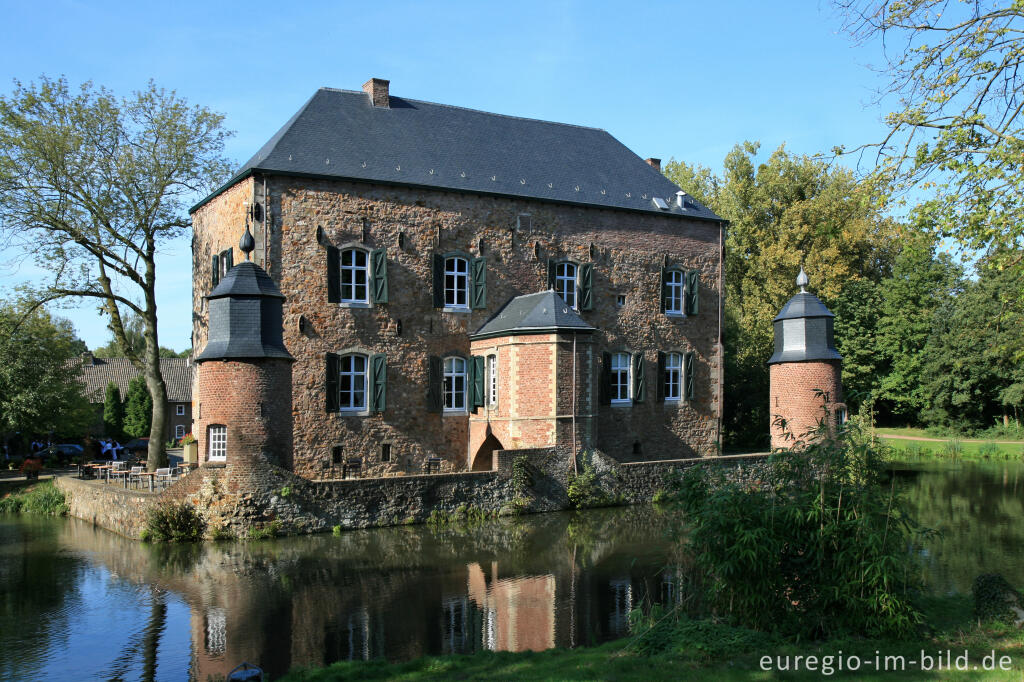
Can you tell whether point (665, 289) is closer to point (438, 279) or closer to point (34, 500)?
point (438, 279)

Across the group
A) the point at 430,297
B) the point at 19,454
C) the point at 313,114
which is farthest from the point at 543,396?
the point at 19,454

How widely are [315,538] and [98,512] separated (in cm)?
501

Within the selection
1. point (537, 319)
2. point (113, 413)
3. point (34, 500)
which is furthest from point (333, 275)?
point (113, 413)

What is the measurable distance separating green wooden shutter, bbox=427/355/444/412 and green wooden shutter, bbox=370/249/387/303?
1.86 meters

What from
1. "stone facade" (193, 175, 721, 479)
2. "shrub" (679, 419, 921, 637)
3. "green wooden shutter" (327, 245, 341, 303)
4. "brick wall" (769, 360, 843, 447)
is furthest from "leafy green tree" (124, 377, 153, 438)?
"shrub" (679, 419, 921, 637)

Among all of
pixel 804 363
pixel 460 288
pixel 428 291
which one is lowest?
pixel 804 363

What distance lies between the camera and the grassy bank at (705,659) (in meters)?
6.07

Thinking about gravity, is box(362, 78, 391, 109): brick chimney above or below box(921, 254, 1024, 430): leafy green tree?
above

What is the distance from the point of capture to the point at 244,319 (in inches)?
567

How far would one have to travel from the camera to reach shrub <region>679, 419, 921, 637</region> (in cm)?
686

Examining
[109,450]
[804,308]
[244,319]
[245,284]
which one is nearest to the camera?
[244,319]

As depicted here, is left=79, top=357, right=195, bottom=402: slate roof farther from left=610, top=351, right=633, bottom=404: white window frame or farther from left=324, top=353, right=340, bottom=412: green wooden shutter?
left=610, top=351, right=633, bottom=404: white window frame

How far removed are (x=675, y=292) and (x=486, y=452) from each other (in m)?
7.26

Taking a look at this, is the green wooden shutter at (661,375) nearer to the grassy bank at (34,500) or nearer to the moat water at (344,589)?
the moat water at (344,589)
